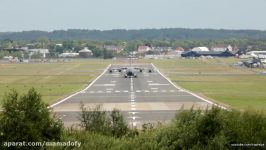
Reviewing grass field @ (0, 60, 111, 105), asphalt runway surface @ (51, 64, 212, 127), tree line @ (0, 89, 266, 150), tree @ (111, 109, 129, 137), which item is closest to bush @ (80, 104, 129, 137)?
tree @ (111, 109, 129, 137)

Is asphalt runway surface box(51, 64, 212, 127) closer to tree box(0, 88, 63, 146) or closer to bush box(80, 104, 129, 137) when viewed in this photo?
bush box(80, 104, 129, 137)

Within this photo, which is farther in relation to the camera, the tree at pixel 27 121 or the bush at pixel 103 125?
the bush at pixel 103 125

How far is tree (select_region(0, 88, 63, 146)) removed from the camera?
71.6ft

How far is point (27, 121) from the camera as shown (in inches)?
874

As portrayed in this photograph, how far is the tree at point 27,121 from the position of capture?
21828mm

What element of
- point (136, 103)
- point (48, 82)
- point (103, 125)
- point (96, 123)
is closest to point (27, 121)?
point (103, 125)

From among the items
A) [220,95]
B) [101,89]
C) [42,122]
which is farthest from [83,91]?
[42,122]

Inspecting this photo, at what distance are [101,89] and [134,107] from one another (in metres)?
28.0

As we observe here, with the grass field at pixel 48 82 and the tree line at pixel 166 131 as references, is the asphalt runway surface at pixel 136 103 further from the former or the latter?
the tree line at pixel 166 131

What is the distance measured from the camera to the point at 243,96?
72.5 meters

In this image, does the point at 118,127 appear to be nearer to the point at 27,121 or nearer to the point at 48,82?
the point at 27,121

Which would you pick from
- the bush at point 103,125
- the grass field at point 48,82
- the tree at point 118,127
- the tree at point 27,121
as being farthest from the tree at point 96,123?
the grass field at point 48,82

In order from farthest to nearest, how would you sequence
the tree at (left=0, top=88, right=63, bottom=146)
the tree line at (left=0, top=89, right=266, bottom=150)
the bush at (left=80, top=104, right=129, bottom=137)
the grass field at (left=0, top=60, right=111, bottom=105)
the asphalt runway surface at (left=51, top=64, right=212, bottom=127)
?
the grass field at (left=0, top=60, right=111, bottom=105) → the asphalt runway surface at (left=51, top=64, right=212, bottom=127) → the bush at (left=80, top=104, right=129, bottom=137) → the tree at (left=0, top=88, right=63, bottom=146) → the tree line at (left=0, top=89, right=266, bottom=150)

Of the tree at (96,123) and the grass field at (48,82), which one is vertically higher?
the tree at (96,123)
